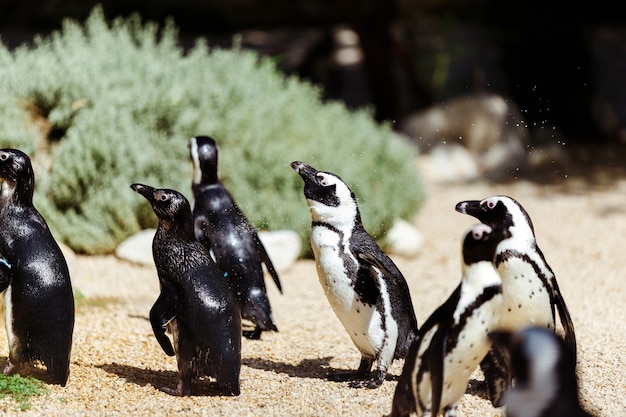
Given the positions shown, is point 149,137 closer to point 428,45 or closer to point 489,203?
point 489,203

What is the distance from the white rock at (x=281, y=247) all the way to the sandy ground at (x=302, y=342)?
10 cm

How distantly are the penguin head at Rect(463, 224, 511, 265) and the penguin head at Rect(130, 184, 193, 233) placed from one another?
4.27 ft

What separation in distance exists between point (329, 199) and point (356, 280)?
391 mm

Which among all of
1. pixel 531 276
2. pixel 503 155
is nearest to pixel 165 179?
pixel 531 276

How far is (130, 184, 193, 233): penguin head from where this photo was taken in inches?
157

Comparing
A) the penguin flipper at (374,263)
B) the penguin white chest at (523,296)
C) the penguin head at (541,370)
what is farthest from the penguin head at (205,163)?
the penguin head at (541,370)

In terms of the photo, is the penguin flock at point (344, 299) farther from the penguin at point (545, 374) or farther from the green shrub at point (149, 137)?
the green shrub at point (149, 137)

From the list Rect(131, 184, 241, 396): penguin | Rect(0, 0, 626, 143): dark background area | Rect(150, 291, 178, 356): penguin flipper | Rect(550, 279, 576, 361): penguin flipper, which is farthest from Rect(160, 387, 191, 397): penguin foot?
Rect(0, 0, 626, 143): dark background area

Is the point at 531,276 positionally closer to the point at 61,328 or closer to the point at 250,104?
the point at 61,328

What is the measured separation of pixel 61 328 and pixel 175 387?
572mm

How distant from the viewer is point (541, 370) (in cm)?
287

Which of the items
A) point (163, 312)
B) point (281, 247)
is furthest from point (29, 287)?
point (281, 247)

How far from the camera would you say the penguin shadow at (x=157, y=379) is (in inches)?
163

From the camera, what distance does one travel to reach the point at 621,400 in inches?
166
